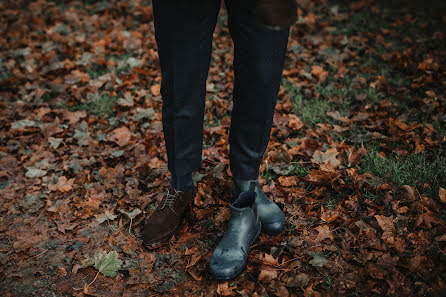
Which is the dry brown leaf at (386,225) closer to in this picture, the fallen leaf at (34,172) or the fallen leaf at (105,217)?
the fallen leaf at (105,217)

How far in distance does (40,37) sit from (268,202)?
364cm

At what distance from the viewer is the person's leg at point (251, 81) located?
138cm

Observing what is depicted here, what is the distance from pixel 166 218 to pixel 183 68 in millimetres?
841

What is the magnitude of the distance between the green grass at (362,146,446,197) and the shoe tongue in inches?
35.3

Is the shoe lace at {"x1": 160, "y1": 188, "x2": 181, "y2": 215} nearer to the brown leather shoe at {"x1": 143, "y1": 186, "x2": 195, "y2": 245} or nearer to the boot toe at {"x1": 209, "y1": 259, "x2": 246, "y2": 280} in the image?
the brown leather shoe at {"x1": 143, "y1": 186, "x2": 195, "y2": 245}

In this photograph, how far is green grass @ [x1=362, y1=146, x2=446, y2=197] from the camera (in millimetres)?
2094

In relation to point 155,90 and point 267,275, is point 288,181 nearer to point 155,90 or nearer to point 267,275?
point 267,275

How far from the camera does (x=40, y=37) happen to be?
4109 millimetres

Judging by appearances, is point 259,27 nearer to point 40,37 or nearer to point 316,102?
point 316,102

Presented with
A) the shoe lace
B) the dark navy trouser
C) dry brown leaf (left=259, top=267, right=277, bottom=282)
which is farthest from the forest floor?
the dark navy trouser

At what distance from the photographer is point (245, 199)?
68.4 inches

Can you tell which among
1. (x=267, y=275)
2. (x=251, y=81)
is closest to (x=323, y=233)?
(x=267, y=275)

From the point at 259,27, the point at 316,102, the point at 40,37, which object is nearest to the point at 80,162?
the point at 259,27

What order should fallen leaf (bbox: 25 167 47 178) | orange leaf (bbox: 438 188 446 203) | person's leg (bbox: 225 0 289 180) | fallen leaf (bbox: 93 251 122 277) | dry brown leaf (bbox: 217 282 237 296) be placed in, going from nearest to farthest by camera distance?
person's leg (bbox: 225 0 289 180), dry brown leaf (bbox: 217 282 237 296), fallen leaf (bbox: 93 251 122 277), orange leaf (bbox: 438 188 446 203), fallen leaf (bbox: 25 167 47 178)
